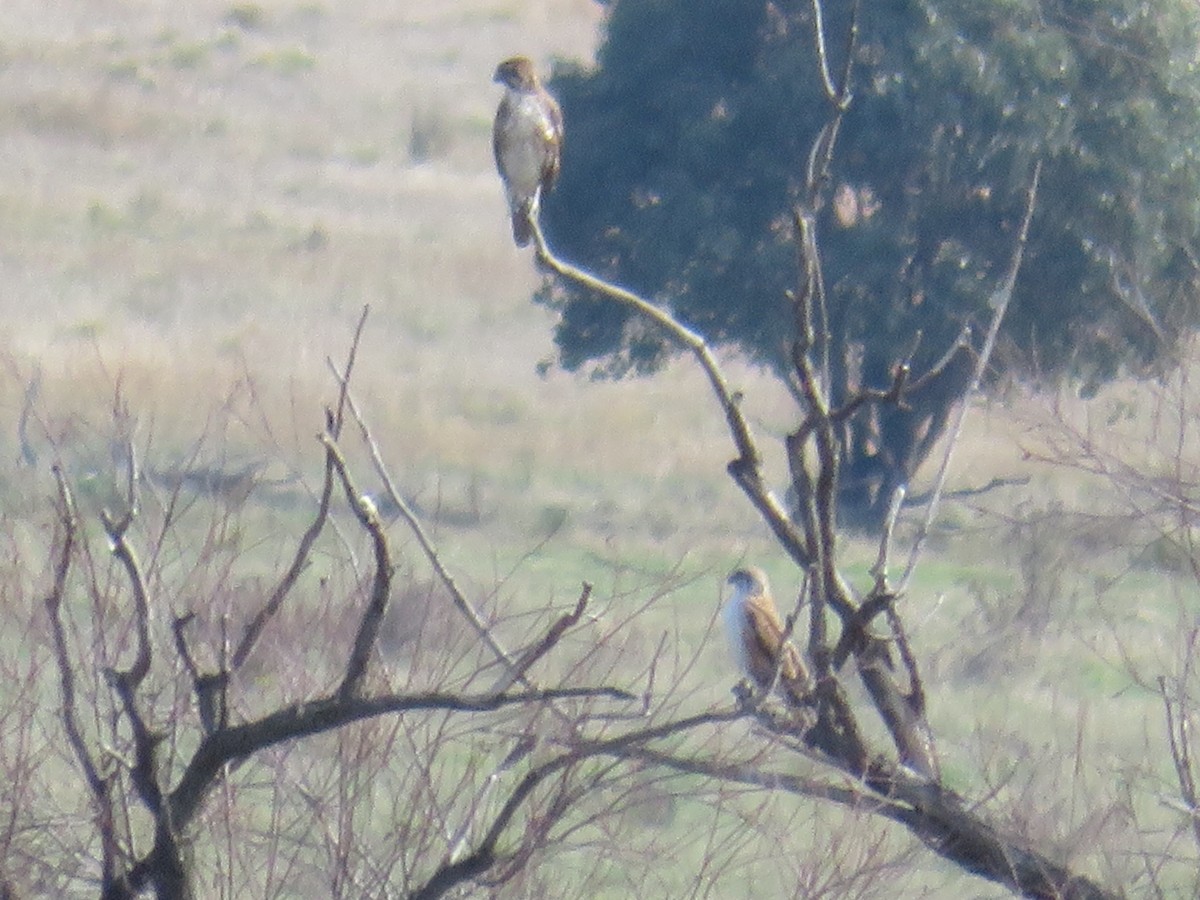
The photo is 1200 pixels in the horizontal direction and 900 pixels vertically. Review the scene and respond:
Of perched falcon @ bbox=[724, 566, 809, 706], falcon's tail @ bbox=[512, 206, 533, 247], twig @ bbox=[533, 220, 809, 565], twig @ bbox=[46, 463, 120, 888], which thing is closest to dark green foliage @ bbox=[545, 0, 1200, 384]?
falcon's tail @ bbox=[512, 206, 533, 247]

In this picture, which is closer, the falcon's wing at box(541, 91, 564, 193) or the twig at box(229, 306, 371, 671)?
the twig at box(229, 306, 371, 671)

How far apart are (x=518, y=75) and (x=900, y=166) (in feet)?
33.2

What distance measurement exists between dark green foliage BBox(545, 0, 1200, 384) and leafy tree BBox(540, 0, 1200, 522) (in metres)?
0.02

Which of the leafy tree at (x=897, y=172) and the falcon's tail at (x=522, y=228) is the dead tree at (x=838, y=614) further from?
the leafy tree at (x=897, y=172)

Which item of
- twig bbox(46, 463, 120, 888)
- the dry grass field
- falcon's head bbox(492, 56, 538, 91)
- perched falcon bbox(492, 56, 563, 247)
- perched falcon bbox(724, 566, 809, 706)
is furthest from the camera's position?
the dry grass field

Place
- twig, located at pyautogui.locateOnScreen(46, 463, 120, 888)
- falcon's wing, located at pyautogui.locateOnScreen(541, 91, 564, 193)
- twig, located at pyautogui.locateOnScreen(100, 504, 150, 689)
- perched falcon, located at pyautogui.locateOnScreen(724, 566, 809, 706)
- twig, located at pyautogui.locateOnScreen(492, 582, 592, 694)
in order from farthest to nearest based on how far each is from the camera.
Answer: falcon's wing, located at pyautogui.locateOnScreen(541, 91, 564, 193), perched falcon, located at pyautogui.locateOnScreen(724, 566, 809, 706), twig, located at pyautogui.locateOnScreen(46, 463, 120, 888), twig, located at pyautogui.locateOnScreen(100, 504, 150, 689), twig, located at pyautogui.locateOnScreen(492, 582, 592, 694)

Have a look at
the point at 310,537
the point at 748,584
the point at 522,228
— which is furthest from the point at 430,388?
the point at 310,537

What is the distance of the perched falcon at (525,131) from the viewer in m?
7.33

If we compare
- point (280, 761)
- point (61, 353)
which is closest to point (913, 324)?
point (61, 353)

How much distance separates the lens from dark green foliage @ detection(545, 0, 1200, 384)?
16.3m

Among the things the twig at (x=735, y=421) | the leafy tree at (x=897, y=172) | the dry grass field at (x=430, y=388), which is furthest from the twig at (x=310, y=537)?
the leafy tree at (x=897, y=172)

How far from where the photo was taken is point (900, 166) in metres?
17.2

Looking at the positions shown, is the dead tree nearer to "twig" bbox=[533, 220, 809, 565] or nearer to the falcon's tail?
"twig" bbox=[533, 220, 809, 565]

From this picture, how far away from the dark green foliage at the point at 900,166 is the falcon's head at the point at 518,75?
29.4 ft
